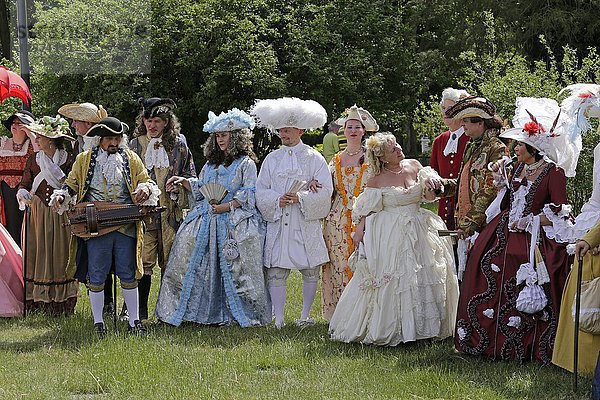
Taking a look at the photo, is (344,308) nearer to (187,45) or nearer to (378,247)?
(378,247)

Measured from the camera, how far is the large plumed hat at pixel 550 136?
5.54m

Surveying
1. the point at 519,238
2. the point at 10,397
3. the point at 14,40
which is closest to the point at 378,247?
the point at 519,238

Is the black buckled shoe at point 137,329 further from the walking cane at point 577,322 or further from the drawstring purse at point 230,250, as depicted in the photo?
the walking cane at point 577,322

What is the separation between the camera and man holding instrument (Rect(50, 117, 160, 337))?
6.79 metres

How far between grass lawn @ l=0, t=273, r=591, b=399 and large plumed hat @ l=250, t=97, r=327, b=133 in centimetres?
166

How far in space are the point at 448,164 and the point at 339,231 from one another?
1040 millimetres

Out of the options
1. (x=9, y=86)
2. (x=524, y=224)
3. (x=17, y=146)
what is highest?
(x=9, y=86)

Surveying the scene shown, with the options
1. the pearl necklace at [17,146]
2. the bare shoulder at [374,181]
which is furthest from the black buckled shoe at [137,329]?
the pearl necklace at [17,146]

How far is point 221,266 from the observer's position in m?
7.41

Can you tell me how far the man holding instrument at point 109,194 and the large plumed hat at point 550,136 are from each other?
9.32 ft

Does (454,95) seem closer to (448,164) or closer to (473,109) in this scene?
(448,164)

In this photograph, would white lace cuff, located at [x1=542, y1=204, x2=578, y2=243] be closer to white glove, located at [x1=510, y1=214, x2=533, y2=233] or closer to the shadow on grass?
white glove, located at [x1=510, y1=214, x2=533, y2=233]

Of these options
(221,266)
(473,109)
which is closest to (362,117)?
(473,109)

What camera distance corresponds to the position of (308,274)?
7375 mm
